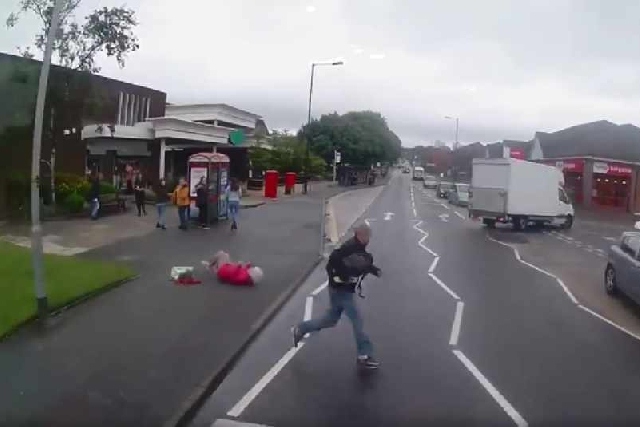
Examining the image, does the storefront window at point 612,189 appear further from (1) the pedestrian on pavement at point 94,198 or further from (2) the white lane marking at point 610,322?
(2) the white lane marking at point 610,322

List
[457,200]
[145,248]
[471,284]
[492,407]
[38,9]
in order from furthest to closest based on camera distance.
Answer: [457,200], [38,9], [145,248], [471,284], [492,407]

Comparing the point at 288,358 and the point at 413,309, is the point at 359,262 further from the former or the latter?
the point at 413,309

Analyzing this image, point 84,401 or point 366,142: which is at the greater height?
point 366,142

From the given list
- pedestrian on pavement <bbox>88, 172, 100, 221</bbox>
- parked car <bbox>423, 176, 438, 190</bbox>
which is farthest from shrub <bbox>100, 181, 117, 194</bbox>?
parked car <bbox>423, 176, 438, 190</bbox>

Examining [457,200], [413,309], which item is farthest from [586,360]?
[457,200]

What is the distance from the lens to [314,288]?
12.6 meters

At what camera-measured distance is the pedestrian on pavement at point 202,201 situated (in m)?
20.7

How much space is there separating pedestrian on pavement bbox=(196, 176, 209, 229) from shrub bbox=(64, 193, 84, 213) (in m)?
4.01

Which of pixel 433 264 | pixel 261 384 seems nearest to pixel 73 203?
pixel 433 264

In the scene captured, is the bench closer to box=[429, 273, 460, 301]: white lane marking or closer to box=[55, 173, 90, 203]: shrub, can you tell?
box=[55, 173, 90, 203]: shrub

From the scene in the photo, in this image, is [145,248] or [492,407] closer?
[492,407]

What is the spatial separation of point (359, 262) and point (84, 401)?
320 centimetres

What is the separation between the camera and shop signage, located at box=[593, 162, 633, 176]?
4834cm

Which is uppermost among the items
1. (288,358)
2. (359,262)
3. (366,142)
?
(366,142)
